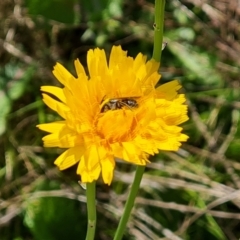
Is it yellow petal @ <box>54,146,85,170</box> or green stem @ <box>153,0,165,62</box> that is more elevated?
green stem @ <box>153,0,165,62</box>

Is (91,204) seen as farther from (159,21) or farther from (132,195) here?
(159,21)

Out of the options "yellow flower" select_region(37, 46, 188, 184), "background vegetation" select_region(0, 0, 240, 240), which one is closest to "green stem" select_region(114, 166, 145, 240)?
"yellow flower" select_region(37, 46, 188, 184)

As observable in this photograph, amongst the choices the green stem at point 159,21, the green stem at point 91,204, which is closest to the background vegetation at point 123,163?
the green stem at point 91,204

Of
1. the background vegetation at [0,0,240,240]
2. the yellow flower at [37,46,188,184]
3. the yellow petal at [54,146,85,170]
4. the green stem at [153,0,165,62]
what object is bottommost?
the background vegetation at [0,0,240,240]

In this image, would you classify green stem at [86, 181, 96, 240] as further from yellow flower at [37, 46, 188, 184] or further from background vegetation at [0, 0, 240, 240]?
background vegetation at [0, 0, 240, 240]

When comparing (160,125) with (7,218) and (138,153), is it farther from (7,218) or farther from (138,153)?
(7,218)

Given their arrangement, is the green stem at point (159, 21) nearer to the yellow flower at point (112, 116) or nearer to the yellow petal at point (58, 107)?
the yellow flower at point (112, 116)
